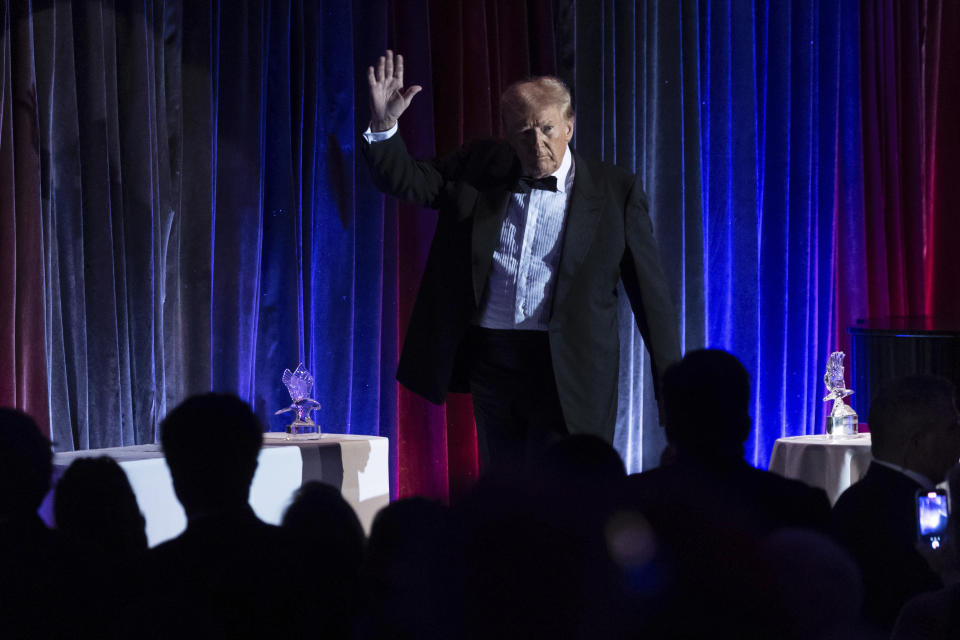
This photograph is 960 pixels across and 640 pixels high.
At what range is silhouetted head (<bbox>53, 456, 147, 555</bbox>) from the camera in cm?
116

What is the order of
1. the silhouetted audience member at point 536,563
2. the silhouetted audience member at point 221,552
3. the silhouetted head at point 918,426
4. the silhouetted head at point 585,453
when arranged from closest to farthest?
the silhouetted audience member at point 536,563 < the silhouetted audience member at point 221,552 < the silhouetted head at point 585,453 < the silhouetted head at point 918,426

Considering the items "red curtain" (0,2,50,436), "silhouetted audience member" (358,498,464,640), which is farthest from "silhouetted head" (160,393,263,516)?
"red curtain" (0,2,50,436)

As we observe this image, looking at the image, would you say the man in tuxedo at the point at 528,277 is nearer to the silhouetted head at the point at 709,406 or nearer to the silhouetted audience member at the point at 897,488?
the silhouetted audience member at the point at 897,488

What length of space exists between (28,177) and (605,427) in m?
1.79

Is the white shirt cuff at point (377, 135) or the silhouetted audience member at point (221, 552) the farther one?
the white shirt cuff at point (377, 135)

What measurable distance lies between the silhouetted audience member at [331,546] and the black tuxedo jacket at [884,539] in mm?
753

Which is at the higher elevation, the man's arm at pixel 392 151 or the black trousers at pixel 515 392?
the man's arm at pixel 392 151

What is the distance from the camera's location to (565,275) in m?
2.29

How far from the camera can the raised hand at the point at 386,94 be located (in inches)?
93.2

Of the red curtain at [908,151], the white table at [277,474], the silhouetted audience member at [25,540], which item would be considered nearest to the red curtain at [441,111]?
the white table at [277,474]

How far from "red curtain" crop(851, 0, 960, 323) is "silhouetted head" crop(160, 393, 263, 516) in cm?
434

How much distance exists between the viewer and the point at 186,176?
3316mm

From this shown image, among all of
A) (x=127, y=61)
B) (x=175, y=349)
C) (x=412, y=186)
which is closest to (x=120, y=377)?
(x=175, y=349)

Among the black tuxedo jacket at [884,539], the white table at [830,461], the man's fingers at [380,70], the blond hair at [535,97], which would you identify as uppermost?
the man's fingers at [380,70]
